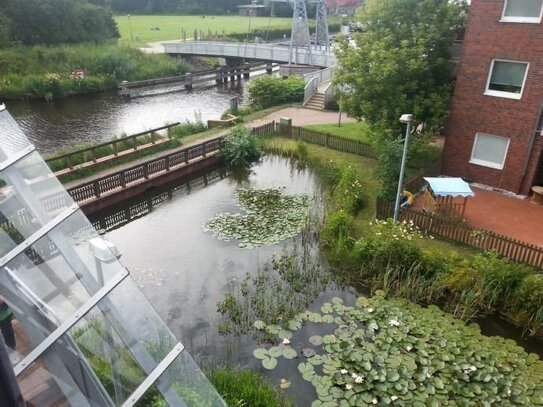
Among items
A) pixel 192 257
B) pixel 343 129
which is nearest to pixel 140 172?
pixel 192 257

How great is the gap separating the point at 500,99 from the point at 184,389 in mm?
14339

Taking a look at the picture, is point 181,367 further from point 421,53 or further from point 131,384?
point 421,53

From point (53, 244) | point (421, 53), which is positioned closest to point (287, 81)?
point (421, 53)

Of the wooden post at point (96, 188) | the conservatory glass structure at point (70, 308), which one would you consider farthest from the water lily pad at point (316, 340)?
the wooden post at point (96, 188)

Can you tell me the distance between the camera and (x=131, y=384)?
3967 mm

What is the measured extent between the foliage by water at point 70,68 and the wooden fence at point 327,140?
21966 millimetres

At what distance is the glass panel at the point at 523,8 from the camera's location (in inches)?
517

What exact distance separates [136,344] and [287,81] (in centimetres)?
2800

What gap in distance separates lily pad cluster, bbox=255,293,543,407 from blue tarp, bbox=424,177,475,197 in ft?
12.0

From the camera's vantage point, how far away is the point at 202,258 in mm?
12336

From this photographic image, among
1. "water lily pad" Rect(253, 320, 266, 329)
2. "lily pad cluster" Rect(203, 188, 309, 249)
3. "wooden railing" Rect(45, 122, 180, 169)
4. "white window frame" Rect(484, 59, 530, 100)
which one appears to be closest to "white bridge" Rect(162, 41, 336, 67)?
"wooden railing" Rect(45, 122, 180, 169)

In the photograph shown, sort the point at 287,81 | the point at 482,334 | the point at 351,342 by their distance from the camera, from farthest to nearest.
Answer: the point at 287,81 → the point at 482,334 → the point at 351,342

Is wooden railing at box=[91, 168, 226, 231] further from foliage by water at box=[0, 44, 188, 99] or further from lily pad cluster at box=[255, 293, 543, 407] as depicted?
foliage by water at box=[0, 44, 188, 99]

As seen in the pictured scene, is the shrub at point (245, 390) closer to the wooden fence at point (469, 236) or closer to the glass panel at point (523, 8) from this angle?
the wooden fence at point (469, 236)
